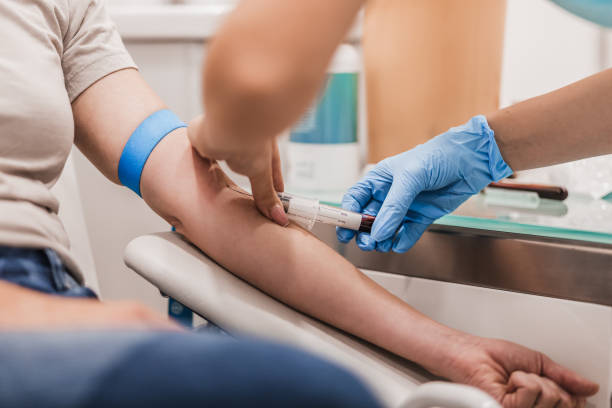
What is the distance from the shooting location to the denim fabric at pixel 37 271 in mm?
635

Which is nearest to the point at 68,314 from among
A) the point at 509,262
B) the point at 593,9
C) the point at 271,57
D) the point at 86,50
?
the point at 271,57

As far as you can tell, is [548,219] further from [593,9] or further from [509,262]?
[593,9]

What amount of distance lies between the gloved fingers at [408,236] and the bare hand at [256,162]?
8.1 inches

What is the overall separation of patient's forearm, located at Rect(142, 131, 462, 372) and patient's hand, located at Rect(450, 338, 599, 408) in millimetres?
37

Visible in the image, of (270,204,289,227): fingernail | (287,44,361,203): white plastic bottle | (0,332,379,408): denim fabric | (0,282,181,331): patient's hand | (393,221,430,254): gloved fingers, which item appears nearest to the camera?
(0,332,379,408): denim fabric

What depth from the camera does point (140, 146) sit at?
2.89 ft

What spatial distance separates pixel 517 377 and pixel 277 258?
368 mm

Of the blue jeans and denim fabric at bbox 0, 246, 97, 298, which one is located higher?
the blue jeans

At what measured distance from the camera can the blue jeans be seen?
1.12 feet

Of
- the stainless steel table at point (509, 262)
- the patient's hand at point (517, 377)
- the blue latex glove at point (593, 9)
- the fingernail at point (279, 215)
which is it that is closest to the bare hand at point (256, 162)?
the fingernail at point (279, 215)

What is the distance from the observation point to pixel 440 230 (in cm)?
99

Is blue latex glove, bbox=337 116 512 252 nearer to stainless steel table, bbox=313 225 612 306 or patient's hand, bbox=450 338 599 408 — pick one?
stainless steel table, bbox=313 225 612 306

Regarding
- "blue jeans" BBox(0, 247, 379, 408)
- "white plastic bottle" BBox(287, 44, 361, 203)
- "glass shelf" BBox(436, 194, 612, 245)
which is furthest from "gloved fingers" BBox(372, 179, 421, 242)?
"blue jeans" BBox(0, 247, 379, 408)

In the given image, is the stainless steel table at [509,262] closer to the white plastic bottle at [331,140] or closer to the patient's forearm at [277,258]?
the patient's forearm at [277,258]
